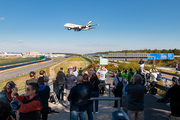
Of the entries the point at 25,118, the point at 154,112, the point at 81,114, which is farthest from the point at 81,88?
the point at 154,112

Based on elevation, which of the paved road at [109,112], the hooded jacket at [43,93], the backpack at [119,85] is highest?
the hooded jacket at [43,93]

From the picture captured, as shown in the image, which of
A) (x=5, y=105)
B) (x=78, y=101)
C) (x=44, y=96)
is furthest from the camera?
(x=44, y=96)

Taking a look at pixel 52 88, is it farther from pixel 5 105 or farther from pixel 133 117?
pixel 5 105

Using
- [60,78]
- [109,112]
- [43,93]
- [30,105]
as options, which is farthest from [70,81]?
[30,105]

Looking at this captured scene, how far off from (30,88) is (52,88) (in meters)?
6.21

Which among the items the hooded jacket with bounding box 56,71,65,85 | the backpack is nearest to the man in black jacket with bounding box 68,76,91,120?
the backpack

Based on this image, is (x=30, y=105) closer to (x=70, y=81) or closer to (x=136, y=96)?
(x=136, y=96)

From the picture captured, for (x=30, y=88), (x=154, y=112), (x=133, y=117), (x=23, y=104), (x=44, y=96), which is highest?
(x=30, y=88)

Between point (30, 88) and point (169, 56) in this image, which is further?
point (169, 56)

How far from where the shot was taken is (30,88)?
2.88 metres

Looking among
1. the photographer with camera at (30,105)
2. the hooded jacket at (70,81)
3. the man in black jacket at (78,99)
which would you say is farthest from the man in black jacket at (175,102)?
the hooded jacket at (70,81)

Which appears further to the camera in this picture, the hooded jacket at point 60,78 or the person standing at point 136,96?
the hooded jacket at point 60,78

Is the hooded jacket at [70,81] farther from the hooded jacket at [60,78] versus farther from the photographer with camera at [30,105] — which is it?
the photographer with camera at [30,105]

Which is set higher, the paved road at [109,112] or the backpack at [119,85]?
the backpack at [119,85]
